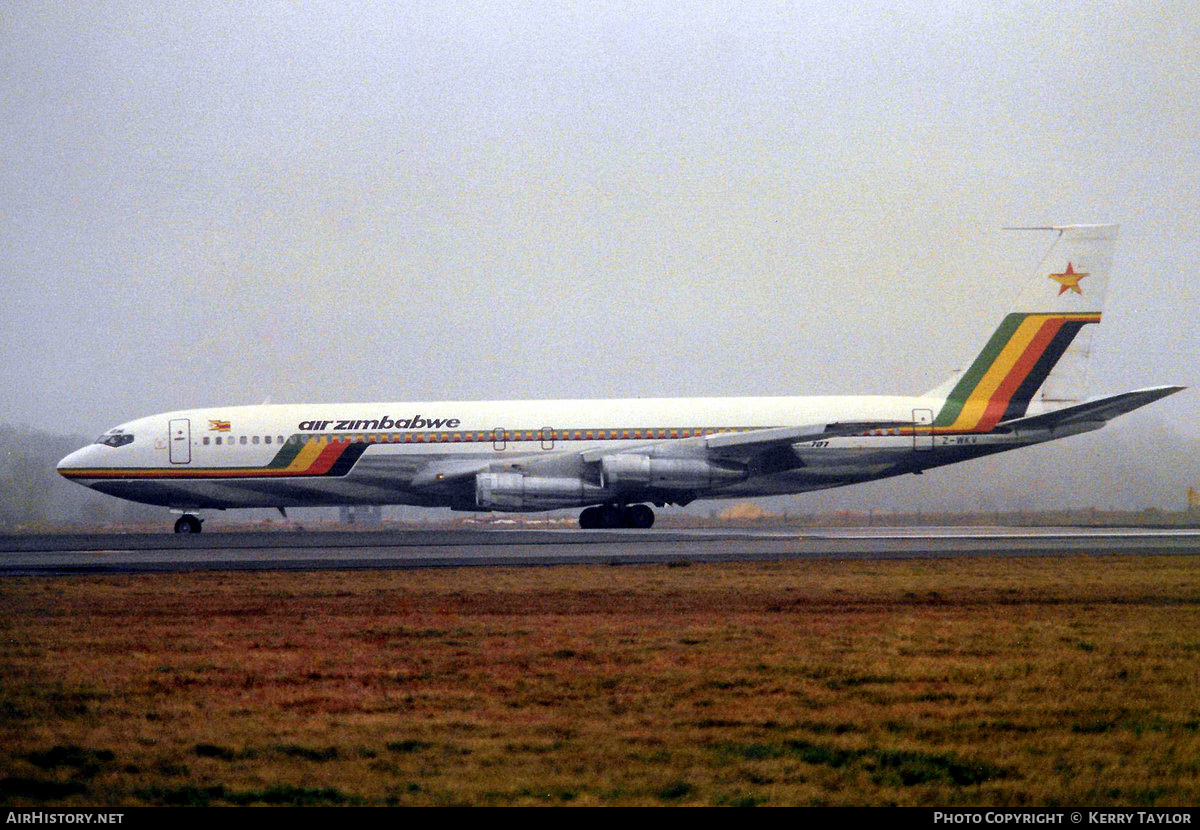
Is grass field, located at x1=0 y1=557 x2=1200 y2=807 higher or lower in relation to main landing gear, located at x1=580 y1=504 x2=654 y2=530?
lower

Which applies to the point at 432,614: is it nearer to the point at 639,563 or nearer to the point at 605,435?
the point at 639,563

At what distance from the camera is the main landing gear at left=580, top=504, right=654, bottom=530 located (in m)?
33.1

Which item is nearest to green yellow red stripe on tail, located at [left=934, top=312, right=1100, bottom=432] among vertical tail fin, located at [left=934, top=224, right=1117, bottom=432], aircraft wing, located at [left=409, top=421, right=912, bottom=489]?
vertical tail fin, located at [left=934, top=224, right=1117, bottom=432]

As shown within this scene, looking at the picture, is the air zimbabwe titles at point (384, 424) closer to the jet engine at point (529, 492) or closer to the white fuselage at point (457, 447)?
the white fuselage at point (457, 447)

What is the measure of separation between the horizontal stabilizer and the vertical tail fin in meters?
0.41

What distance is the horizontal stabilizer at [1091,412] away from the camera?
3088 centimetres

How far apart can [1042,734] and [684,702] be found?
2.66 metres

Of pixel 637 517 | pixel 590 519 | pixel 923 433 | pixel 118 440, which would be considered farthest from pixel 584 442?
pixel 118 440

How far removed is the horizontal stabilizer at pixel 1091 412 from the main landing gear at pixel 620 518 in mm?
10739

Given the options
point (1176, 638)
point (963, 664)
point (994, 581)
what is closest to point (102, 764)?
point (963, 664)

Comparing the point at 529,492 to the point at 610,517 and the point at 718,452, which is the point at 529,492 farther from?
the point at 718,452

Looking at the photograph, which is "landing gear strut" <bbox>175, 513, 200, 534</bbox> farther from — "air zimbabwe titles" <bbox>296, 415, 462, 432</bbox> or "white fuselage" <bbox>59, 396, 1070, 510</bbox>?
"air zimbabwe titles" <bbox>296, 415, 462, 432</bbox>

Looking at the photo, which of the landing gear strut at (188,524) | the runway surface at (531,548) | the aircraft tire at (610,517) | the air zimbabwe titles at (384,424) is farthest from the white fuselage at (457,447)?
the runway surface at (531,548)

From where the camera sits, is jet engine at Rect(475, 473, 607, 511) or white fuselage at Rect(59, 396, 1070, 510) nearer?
jet engine at Rect(475, 473, 607, 511)
